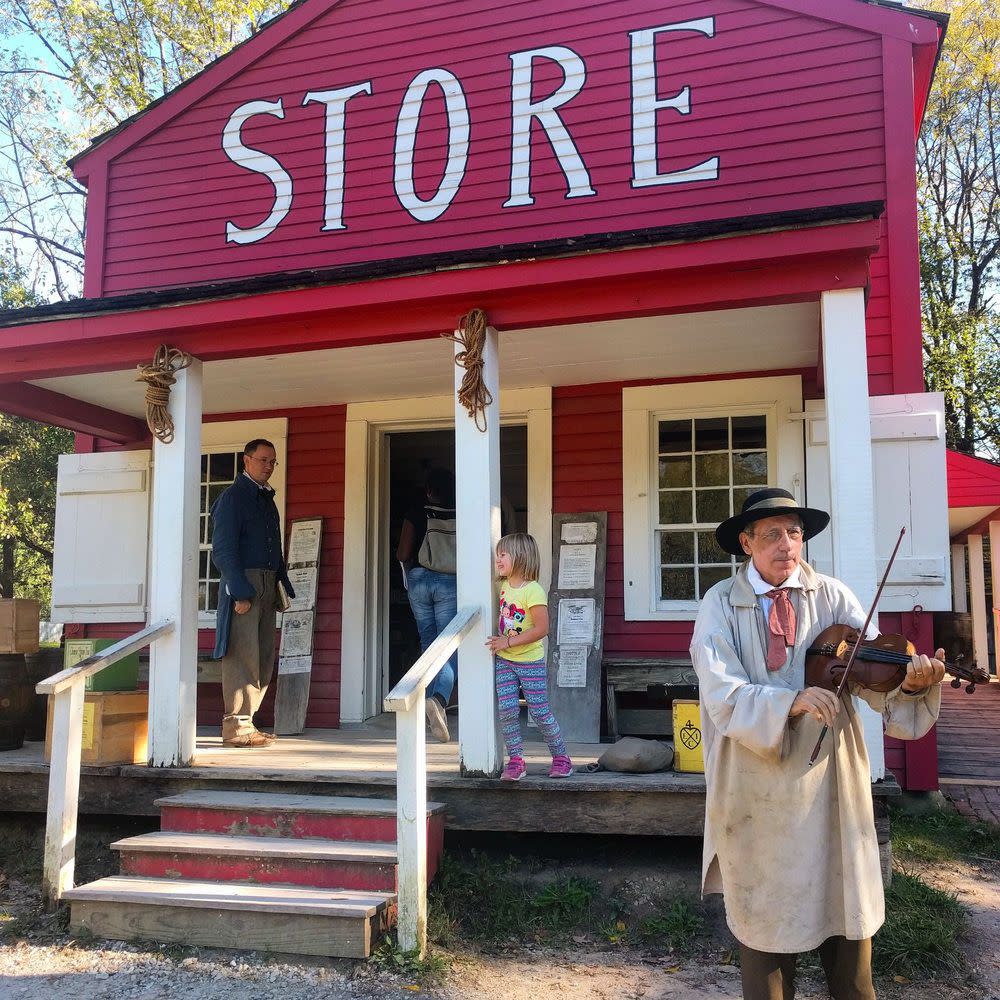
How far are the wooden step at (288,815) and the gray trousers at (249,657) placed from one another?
3.25ft

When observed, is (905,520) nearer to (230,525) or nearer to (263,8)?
(230,525)

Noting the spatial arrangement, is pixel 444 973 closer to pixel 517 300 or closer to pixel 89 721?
pixel 89 721

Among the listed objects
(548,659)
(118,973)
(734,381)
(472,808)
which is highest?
(734,381)

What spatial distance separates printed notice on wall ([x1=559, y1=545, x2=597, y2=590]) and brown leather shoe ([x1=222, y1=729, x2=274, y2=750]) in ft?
7.21

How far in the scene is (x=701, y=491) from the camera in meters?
6.48

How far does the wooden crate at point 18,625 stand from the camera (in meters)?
5.93

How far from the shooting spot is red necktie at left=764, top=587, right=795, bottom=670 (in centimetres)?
258

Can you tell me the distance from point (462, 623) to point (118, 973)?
197cm

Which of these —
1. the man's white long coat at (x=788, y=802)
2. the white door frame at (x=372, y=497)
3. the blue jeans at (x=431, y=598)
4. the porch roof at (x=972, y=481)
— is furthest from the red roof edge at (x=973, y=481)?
the man's white long coat at (x=788, y=802)

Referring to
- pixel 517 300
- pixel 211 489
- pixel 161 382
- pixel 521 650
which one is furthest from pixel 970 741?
pixel 161 382

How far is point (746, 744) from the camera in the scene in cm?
238

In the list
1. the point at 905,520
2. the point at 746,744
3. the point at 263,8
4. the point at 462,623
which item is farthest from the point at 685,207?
the point at 263,8

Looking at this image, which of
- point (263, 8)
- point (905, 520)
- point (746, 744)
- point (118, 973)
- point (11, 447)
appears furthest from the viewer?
point (263, 8)

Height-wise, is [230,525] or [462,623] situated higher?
[230,525]
